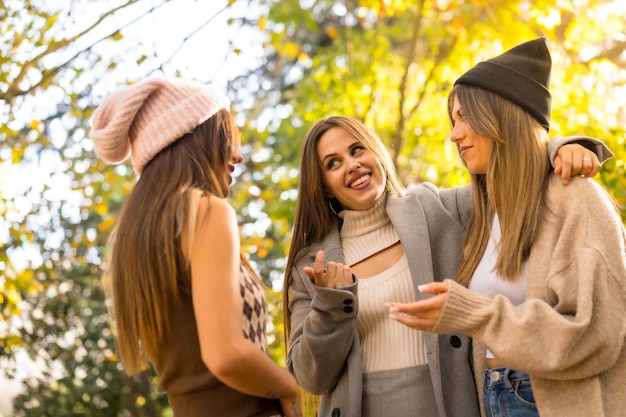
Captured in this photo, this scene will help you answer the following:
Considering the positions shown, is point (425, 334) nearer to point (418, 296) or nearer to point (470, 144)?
point (418, 296)

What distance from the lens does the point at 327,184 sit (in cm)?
362

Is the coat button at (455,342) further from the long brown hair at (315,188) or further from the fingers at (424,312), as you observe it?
the long brown hair at (315,188)

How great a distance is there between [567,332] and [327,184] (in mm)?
1403

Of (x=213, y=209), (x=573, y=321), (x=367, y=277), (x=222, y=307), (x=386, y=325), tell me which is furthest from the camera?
(x=367, y=277)

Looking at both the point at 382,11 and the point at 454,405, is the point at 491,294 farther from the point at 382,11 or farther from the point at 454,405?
the point at 382,11

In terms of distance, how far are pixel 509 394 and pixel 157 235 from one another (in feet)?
4.17

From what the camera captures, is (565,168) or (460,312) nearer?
(460,312)

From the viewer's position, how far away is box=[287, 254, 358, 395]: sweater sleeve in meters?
3.02

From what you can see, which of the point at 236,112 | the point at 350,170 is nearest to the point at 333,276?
the point at 350,170

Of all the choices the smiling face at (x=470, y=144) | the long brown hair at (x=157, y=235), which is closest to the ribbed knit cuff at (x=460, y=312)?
the smiling face at (x=470, y=144)

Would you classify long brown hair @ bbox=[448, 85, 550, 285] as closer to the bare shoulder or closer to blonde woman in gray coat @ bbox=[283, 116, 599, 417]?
blonde woman in gray coat @ bbox=[283, 116, 599, 417]

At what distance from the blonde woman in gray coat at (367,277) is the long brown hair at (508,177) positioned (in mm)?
138

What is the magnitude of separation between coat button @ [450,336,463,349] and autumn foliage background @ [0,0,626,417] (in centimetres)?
241

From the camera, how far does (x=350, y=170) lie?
3.51m
